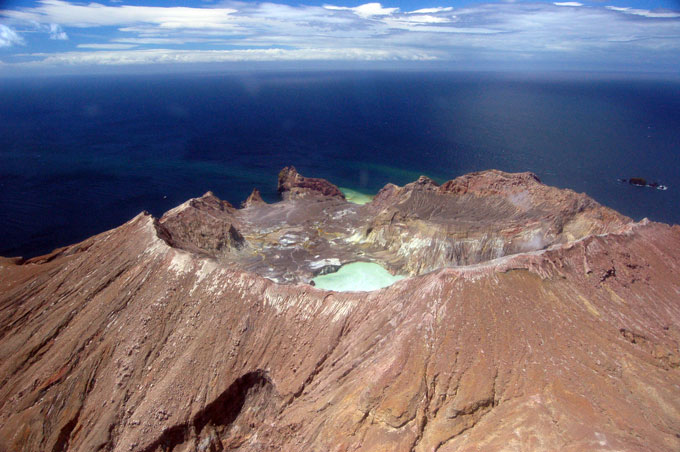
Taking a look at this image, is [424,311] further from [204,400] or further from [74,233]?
[74,233]

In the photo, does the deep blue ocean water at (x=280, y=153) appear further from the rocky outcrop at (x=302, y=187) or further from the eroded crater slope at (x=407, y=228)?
the eroded crater slope at (x=407, y=228)

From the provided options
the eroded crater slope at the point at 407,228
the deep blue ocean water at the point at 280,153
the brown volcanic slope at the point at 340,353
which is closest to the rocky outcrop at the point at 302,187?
the deep blue ocean water at the point at 280,153

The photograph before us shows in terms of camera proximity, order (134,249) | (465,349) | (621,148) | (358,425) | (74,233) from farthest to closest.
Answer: (621,148) < (74,233) < (134,249) < (465,349) < (358,425)

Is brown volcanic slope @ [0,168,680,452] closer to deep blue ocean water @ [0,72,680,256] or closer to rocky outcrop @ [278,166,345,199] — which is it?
rocky outcrop @ [278,166,345,199]

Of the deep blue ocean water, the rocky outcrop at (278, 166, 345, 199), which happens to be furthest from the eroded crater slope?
the deep blue ocean water

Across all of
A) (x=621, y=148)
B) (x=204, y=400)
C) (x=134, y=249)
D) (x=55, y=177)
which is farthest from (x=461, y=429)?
(x=621, y=148)

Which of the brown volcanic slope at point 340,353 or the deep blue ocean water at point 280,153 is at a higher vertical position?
the brown volcanic slope at point 340,353
